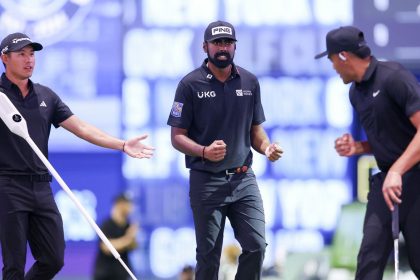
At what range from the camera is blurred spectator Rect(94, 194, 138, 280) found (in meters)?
10.9

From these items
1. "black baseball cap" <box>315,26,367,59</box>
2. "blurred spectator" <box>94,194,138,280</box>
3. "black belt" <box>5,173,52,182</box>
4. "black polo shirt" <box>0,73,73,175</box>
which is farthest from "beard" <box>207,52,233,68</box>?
"blurred spectator" <box>94,194,138,280</box>

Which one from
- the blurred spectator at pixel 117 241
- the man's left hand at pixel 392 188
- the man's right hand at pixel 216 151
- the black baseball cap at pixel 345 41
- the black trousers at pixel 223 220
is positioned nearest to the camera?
the man's left hand at pixel 392 188

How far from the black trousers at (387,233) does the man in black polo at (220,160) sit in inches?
41.0

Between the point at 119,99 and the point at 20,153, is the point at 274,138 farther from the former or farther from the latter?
the point at 20,153

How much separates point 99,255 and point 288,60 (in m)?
2.67

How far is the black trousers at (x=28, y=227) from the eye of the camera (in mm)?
6941

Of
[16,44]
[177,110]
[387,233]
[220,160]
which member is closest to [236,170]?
[220,160]

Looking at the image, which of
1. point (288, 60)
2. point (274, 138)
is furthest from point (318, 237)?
point (288, 60)

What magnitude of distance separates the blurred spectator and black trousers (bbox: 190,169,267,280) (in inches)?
149

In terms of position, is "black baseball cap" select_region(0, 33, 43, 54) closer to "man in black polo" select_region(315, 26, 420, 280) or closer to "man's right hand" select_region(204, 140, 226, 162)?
"man's right hand" select_region(204, 140, 226, 162)

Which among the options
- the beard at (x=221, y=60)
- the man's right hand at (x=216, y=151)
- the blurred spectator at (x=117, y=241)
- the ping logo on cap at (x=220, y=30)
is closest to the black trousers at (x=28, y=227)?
the man's right hand at (x=216, y=151)

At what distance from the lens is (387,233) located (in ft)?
20.3

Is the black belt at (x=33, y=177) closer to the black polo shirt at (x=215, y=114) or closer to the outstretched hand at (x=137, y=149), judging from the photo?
the outstretched hand at (x=137, y=149)

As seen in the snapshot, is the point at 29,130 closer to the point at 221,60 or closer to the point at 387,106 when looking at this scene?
the point at 221,60
